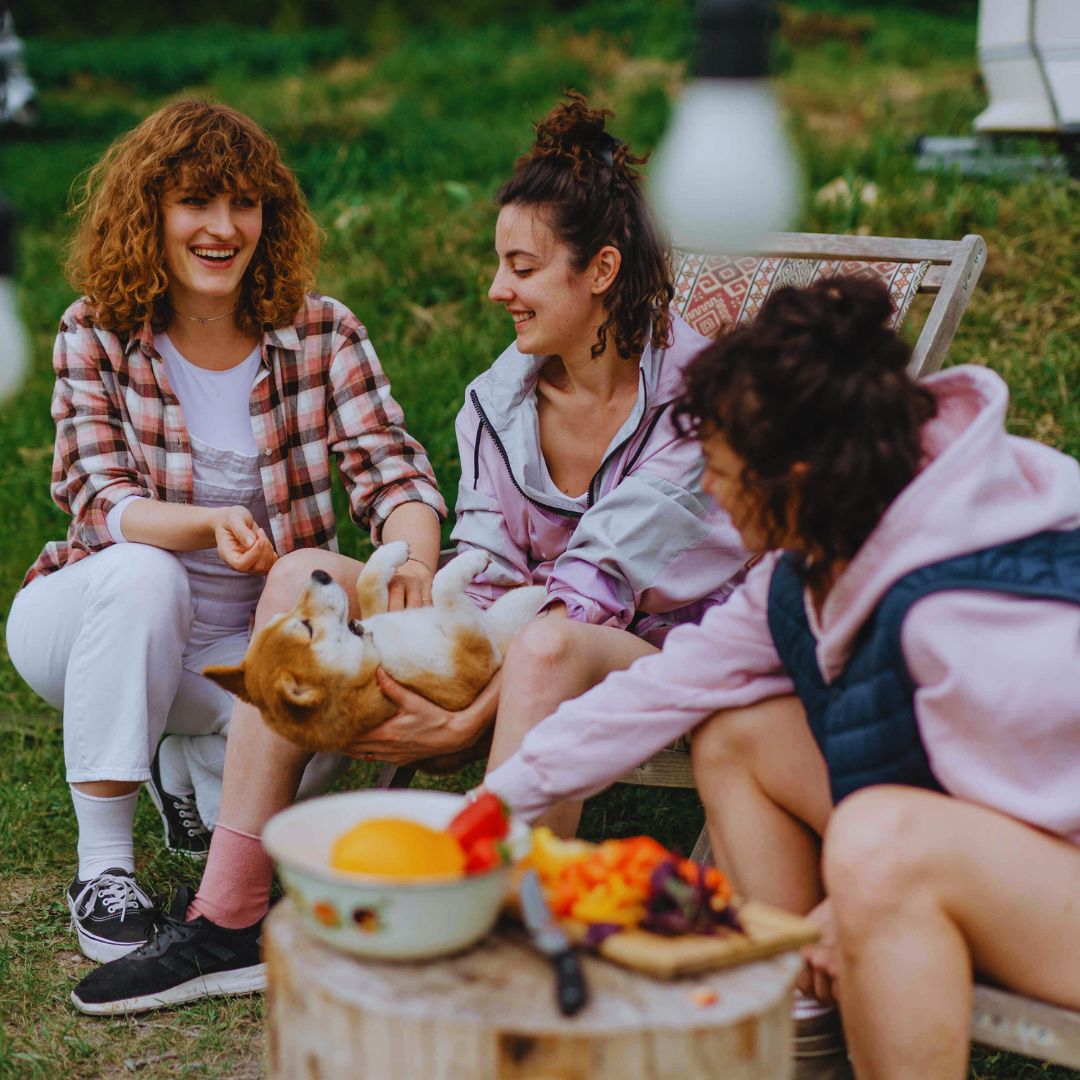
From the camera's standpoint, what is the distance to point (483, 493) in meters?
2.97

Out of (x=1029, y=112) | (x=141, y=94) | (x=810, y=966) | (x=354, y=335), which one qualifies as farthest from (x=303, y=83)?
(x=810, y=966)

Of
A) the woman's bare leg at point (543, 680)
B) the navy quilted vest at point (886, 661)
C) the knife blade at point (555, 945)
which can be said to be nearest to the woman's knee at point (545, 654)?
the woman's bare leg at point (543, 680)

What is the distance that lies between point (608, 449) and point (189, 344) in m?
0.97

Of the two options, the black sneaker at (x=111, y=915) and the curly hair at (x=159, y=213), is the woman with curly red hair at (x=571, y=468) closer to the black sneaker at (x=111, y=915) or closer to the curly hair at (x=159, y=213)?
the black sneaker at (x=111, y=915)

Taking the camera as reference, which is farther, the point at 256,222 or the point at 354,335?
the point at 354,335

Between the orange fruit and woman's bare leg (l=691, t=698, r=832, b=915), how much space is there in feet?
2.10

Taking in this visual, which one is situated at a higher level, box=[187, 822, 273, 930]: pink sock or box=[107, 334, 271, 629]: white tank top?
box=[107, 334, 271, 629]: white tank top

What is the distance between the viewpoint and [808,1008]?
2029 mm

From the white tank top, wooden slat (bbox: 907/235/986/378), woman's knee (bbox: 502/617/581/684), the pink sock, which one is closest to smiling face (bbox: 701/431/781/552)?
woman's knee (bbox: 502/617/581/684)

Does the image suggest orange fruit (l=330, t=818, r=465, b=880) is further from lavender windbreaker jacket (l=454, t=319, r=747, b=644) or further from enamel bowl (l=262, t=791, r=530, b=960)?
lavender windbreaker jacket (l=454, t=319, r=747, b=644)

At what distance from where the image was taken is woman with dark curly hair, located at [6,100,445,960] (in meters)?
2.81

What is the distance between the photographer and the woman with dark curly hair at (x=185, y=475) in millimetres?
2811

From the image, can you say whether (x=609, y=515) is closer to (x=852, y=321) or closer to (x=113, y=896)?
(x=852, y=321)

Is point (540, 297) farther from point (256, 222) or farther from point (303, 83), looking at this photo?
Result: point (303, 83)
